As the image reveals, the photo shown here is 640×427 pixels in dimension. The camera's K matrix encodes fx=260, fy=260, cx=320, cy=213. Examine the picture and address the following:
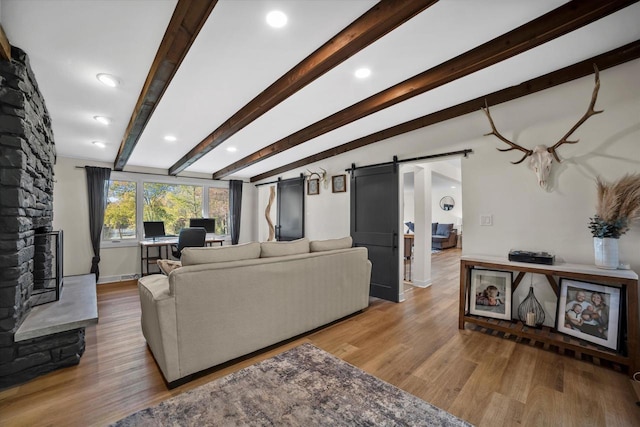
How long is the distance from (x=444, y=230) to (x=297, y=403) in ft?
29.9

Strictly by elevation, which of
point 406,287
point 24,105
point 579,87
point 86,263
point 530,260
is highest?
point 579,87

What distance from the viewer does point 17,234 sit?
1905 millimetres

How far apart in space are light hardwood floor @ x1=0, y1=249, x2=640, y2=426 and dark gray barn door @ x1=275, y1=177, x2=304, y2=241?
2995 mm

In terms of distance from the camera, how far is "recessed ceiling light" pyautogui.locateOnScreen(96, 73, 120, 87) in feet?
7.45

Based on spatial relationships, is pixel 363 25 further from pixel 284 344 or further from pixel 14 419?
pixel 14 419

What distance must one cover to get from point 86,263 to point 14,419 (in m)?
4.32

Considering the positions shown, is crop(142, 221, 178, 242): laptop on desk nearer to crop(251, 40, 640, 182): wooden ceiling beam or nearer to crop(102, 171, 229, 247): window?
crop(102, 171, 229, 247): window

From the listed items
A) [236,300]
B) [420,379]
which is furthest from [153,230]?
[420,379]

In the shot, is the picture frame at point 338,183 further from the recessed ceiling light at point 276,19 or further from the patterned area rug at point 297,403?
the patterned area rug at point 297,403

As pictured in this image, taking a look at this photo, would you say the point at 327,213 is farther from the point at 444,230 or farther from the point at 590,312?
the point at 444,230

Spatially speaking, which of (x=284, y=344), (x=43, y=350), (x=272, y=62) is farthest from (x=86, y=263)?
(x=272, y=62)

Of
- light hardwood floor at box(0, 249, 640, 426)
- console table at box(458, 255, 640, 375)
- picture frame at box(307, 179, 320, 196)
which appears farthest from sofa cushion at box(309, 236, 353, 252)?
picture frame at box(307, 179, 320, 196)

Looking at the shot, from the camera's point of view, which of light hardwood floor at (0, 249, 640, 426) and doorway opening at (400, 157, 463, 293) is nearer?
light hardwood floor at (0, 249, 640, 426)

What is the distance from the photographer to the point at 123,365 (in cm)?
219
